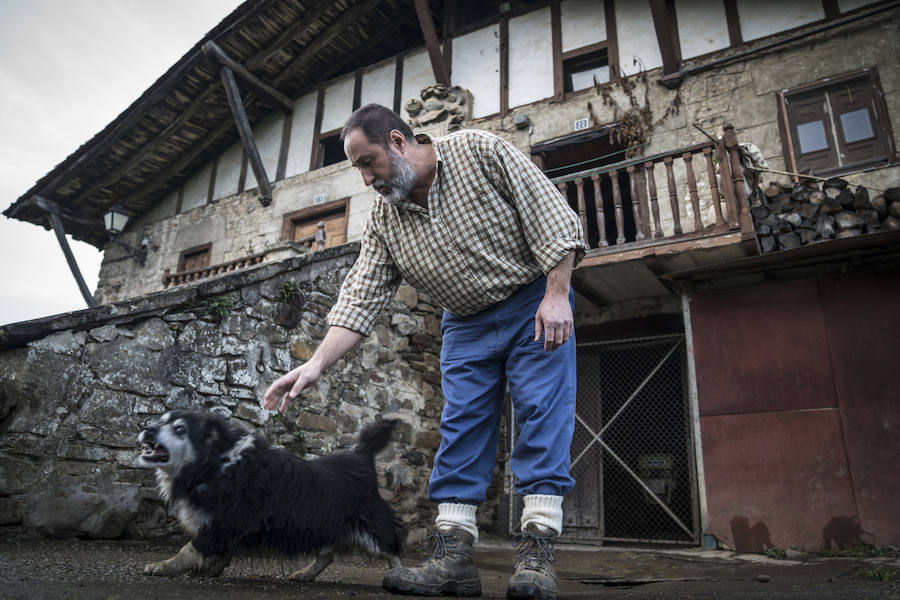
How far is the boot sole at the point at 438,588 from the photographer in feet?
5.78

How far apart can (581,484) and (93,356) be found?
527 cm

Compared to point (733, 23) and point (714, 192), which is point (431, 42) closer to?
point (733, 23)

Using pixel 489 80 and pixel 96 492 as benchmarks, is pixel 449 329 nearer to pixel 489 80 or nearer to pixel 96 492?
pixel 96 492

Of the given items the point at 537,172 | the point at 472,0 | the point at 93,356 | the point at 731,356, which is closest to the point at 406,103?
the point at 472,0

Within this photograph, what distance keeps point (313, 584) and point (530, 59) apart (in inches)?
350

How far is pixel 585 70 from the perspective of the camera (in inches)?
352

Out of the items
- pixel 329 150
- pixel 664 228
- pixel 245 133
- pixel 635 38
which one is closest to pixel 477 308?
pixel 664 228

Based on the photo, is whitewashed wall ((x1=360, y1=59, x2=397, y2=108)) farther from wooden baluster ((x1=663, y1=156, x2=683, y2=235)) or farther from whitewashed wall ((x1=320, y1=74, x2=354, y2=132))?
wooden baluster ((x1=663, y1=156, x2=683, y2=235))

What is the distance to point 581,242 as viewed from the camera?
6.48 ft

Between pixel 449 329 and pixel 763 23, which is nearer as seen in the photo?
pixel 449 329

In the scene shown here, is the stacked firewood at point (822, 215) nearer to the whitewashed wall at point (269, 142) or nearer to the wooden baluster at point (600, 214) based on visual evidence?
the wooden baluster at point (600, 214)

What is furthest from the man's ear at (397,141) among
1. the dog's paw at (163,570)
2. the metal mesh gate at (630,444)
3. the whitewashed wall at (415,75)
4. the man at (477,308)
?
the whitewashed wall at (415,75)

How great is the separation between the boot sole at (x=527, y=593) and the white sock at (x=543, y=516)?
186 mm

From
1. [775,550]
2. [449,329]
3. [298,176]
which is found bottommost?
[775,550]
